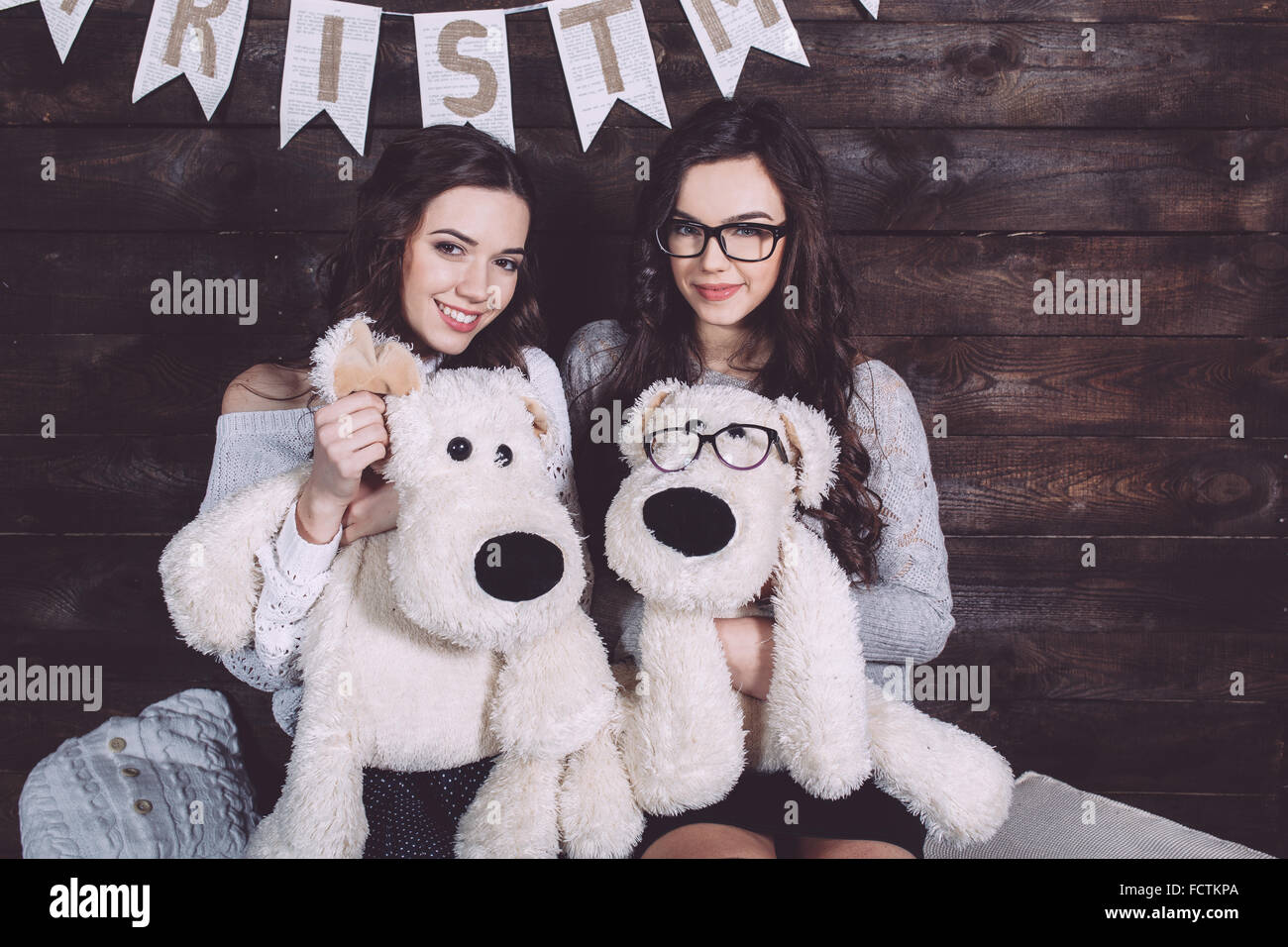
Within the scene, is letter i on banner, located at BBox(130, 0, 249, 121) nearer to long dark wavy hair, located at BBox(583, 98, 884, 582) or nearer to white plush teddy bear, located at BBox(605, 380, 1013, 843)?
long dark wavy hair, located at BBox(583, 98, 884, 582)

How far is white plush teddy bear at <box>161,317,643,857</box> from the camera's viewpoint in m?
0.82

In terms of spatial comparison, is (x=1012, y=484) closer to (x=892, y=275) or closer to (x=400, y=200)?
(x=892, y=275)

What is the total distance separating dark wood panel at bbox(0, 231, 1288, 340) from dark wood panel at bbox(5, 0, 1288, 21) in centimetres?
33

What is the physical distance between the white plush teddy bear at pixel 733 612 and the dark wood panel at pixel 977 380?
2.06 ft

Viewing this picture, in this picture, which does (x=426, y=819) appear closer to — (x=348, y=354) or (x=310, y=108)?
(x=348, y=354)

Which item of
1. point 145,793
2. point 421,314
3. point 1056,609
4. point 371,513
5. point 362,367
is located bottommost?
point 145,793

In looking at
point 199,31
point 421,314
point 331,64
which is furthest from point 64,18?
point 421,314

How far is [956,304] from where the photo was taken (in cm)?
142

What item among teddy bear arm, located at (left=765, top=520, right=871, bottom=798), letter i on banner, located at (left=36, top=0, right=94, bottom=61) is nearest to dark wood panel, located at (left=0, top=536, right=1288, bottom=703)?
teddy bear arm, located at (left=765, top=520, right=871, bottom=798)

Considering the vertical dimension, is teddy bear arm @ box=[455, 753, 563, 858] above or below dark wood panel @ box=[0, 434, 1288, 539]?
below

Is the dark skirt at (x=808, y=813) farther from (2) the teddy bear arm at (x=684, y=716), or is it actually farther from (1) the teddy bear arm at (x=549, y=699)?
(1) the teddy bear arm at (x=549, y=699)

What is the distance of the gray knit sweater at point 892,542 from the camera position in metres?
1.10

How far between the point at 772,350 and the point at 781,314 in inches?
2.0

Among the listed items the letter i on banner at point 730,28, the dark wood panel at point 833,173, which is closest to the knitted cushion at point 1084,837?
the dark wood panel at point 833,173
